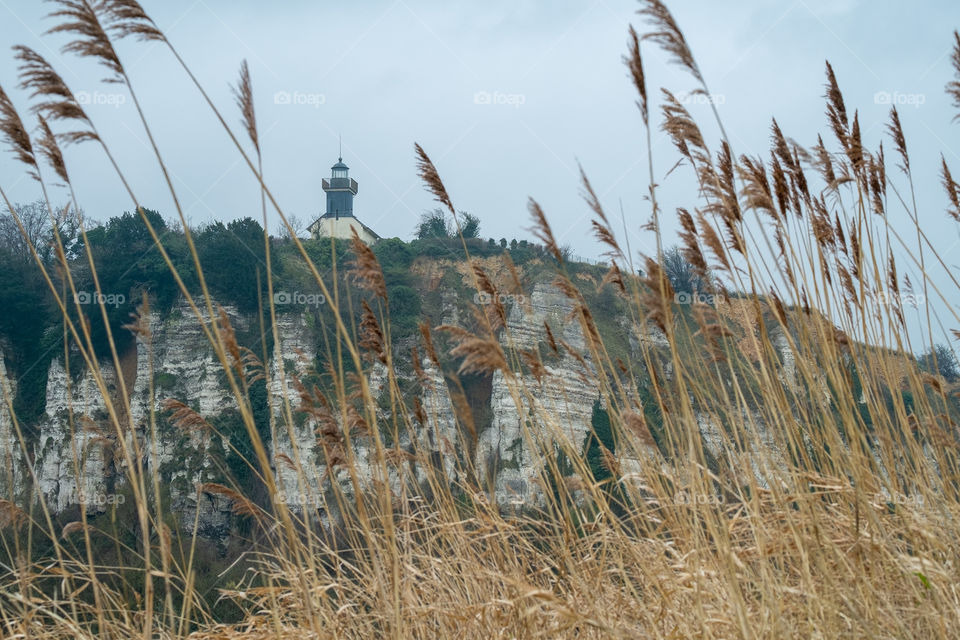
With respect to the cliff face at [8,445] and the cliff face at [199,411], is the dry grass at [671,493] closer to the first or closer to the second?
the cliff face at [8,445]

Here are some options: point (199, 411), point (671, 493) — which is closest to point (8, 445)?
Result: point (671, 493)

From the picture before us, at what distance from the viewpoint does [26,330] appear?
3020 centimetres

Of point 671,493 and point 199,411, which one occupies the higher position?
point 671,493

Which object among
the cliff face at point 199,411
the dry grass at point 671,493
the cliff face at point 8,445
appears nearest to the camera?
the dry grass at point 671,493

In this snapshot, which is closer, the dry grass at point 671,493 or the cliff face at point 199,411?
the dry grass at point 671,493

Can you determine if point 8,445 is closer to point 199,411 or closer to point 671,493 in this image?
point 671,493

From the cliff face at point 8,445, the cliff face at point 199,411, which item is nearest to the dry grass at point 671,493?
the cliff face at point 8,445

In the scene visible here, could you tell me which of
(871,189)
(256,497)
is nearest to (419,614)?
(871,189)

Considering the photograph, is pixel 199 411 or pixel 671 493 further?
pixel 199 411

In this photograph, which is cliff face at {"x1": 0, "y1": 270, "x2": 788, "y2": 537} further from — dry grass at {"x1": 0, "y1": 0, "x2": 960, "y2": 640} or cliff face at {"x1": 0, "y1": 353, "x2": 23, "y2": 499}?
dry grass at {"x1": 0, "y1": 0, "x2": 960, "y2": 640}

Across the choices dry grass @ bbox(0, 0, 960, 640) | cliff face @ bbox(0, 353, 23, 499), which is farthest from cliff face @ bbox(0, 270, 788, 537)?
dry grass @ bbox(0, 0, 960, 640)

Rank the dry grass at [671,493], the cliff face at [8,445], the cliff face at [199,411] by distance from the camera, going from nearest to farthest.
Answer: the dry grass at [671,493] → the cliff face at [8,445] → the cliff face at [199,411]

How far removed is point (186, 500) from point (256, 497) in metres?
Result: 2.30

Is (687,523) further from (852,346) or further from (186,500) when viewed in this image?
(186,500)
